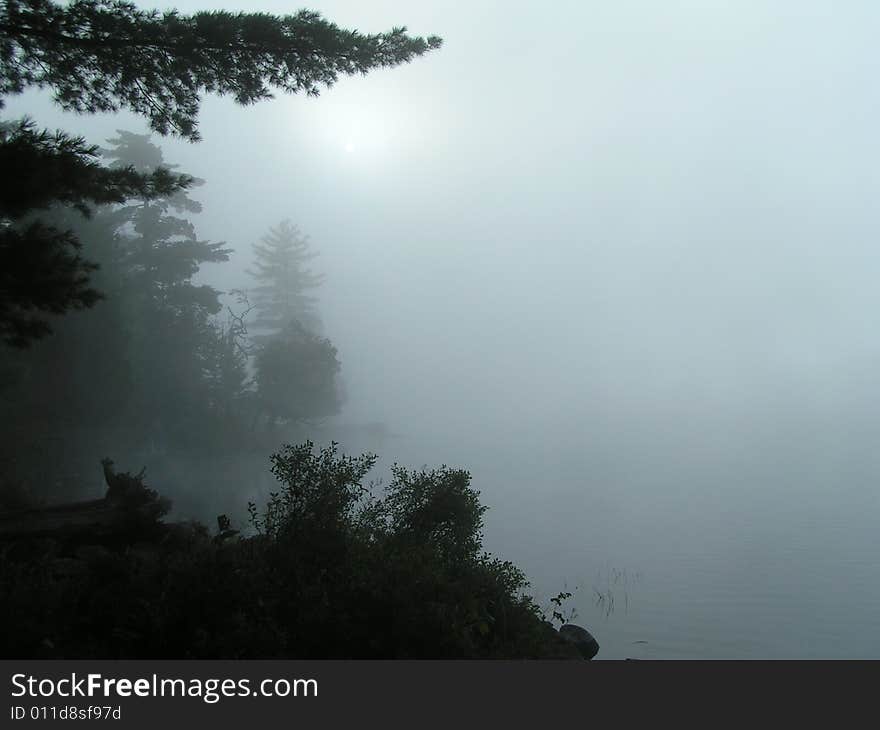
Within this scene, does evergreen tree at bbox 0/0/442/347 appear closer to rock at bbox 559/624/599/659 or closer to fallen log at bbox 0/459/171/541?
fallen log at bbox 0/459/171/541

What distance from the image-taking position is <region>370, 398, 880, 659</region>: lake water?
1919 cm

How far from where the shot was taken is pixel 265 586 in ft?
25.8

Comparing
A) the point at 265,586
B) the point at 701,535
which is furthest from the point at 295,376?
the point at 265,586

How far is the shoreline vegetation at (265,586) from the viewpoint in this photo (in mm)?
6949

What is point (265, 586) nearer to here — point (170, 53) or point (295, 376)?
point (170, 53)

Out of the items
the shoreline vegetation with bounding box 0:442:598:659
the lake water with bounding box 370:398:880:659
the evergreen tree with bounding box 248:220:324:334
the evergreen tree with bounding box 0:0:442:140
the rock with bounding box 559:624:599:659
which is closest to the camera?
the shoreline vegetation with bounding box 0:442:598:659

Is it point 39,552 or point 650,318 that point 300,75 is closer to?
point 39,552

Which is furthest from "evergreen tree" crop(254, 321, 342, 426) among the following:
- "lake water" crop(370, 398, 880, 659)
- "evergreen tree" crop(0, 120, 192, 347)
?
"evergreen tree" crop(0, 120, 192, 347)

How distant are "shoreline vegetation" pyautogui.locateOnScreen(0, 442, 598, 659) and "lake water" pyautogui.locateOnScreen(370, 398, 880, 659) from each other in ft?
32.3

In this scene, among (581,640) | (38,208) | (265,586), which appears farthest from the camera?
(581,640)

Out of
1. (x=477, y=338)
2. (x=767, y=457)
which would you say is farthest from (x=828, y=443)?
(x=477, y=338)

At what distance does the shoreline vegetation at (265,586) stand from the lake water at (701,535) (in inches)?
388

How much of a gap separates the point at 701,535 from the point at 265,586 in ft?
94.1

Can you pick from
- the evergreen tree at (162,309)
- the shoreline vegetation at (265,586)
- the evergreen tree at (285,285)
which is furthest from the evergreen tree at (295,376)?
the shoreline vegetation at (265,586)
